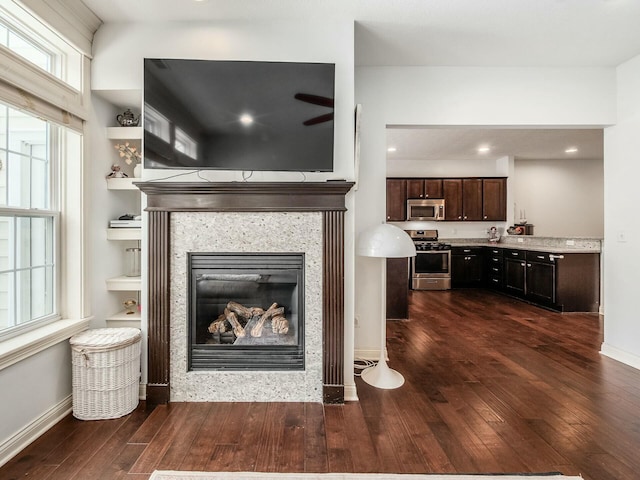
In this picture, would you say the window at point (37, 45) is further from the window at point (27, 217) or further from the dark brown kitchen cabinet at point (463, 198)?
the dark brown kitchen cabinet at point (463, 198)

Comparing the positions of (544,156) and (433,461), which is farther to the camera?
(544,156)

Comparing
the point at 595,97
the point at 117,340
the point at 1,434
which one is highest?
the point at 595,97

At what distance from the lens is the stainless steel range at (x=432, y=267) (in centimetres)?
672

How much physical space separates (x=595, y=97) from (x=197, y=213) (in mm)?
3672

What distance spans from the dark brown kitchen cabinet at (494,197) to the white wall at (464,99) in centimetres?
388

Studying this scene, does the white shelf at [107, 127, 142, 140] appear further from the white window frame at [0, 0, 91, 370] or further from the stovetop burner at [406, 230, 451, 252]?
the stovetop burner at [406, 230, 451, 252]

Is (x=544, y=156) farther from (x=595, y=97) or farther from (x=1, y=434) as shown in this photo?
(x=1, y=434)

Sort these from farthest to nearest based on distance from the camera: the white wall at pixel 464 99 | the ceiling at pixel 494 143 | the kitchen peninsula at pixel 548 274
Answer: the ceiling at pixel 494 143 < the kitchen peninsula at pixel 548 274 < the white wall at pixel 464 99

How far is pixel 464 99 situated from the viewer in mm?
3160

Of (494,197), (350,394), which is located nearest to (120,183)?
(350,394)

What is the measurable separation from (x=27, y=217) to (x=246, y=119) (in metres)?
1.48

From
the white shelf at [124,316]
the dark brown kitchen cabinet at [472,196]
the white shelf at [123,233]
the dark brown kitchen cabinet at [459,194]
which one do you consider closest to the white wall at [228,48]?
the white shelf at [123,233]

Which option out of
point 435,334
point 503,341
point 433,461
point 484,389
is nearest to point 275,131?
point 433,461

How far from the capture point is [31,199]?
2164 millimetres
